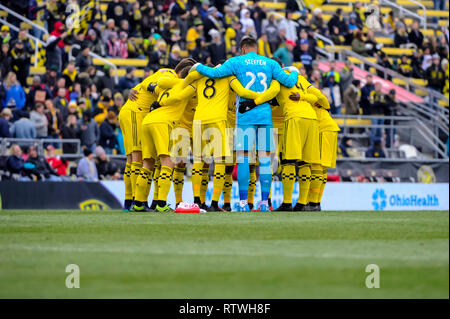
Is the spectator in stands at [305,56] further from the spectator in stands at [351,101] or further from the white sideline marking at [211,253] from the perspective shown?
the white sideline marking at [211,253]

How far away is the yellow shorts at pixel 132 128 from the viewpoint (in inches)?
570

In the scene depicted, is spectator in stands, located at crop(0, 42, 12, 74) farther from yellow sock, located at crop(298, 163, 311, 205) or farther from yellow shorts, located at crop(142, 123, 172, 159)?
yellow sock, located at crop(298, 163, 311, 205)

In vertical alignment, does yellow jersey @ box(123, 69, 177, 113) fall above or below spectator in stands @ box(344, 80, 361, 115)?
below

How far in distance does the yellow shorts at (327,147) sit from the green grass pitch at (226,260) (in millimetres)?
4219

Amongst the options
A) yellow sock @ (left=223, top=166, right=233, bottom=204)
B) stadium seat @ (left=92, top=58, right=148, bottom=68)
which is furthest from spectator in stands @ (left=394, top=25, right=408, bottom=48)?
yellow sock @ (left=223, top=166, right=233, bottom=204)

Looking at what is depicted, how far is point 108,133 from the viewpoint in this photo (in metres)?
21.5

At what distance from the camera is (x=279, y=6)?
3086 cm

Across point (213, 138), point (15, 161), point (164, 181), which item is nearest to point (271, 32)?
point (15, 161)

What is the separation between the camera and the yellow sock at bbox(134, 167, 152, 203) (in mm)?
13711

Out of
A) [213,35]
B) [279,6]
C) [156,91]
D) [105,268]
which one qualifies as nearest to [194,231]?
[105,268]

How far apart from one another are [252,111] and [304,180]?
5.05ft

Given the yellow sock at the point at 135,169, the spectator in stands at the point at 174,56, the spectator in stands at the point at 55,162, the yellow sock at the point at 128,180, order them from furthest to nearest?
the spectator in stands at the point at 174,56 → the spectator in stands at the point at 55,162 → the yellow sock at the point at 128,180 → the yellow sock at the point at 135,169

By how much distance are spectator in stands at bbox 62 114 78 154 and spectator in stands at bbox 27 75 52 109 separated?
812mm

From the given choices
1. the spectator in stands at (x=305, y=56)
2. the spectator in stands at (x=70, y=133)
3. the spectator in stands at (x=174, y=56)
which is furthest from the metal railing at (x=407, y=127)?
the spectator in stands at (x=70, y=133)
